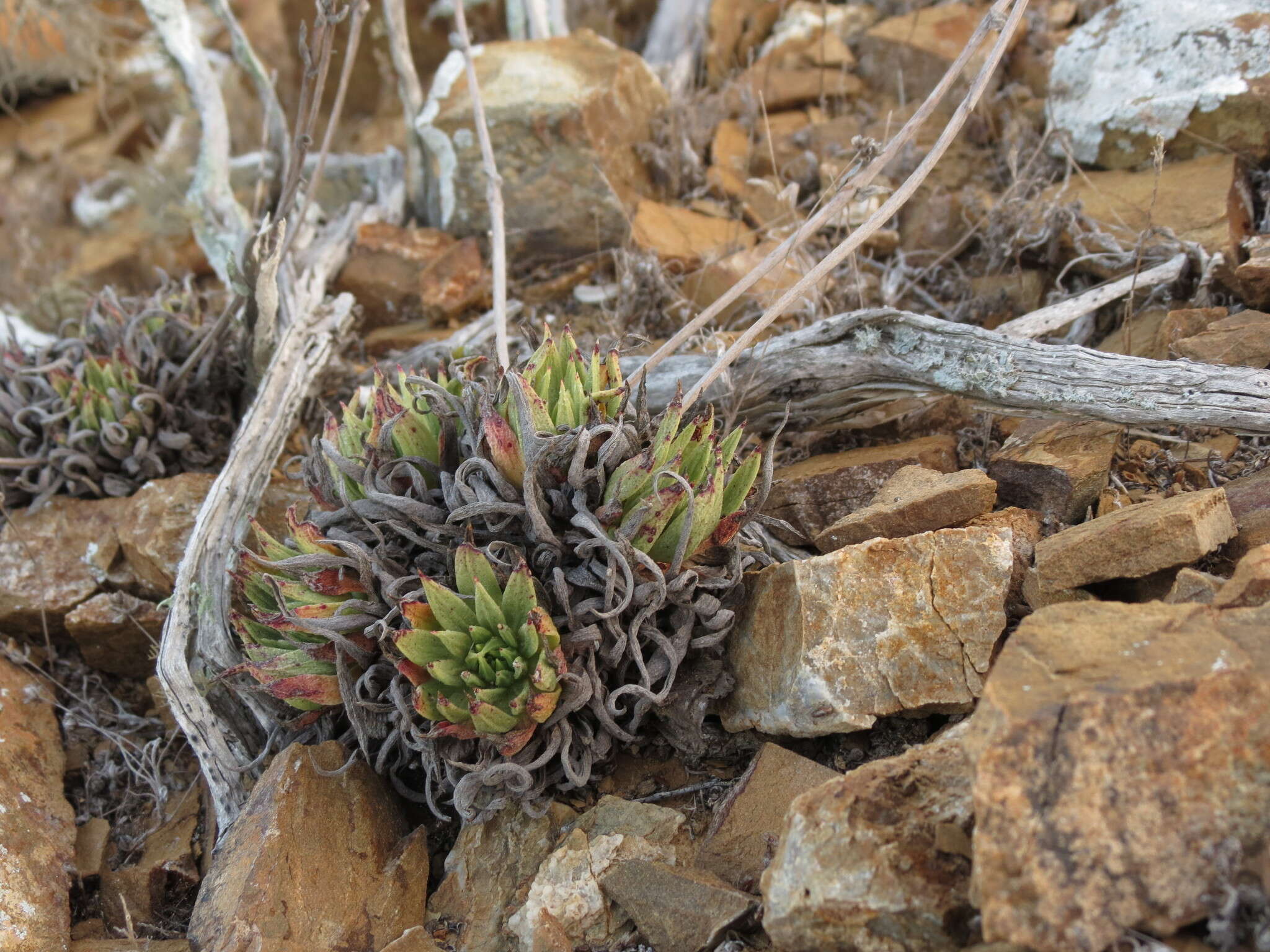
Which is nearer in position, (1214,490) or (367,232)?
(1214,490)

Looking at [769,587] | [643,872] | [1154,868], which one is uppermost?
[1154,868]

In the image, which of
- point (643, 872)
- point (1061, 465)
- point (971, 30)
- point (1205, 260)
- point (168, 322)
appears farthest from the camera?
point (971, 30)

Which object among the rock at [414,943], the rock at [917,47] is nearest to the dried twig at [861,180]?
the rock at [414,943]

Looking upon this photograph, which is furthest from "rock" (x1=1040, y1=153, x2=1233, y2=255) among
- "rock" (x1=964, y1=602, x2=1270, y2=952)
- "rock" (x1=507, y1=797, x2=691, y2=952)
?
"rock" (x1=507, y1=797, x2=691, y2=952)

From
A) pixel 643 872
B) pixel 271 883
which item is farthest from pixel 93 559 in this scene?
pixel 643 872

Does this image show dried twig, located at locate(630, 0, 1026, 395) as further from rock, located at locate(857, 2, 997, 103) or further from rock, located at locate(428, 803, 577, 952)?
rock, located at locate(857, 2, 997, 103)

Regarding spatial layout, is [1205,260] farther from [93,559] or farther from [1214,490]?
[93,559]

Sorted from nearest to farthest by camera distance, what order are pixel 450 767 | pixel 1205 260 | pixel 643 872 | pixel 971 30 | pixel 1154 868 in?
pixel 1154 868
pixel 643 872
pixel 450 767
pixel 1205 260
pixel 971 30

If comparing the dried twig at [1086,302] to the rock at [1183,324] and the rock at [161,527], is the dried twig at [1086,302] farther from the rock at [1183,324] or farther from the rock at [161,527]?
the rock at [161,527]
